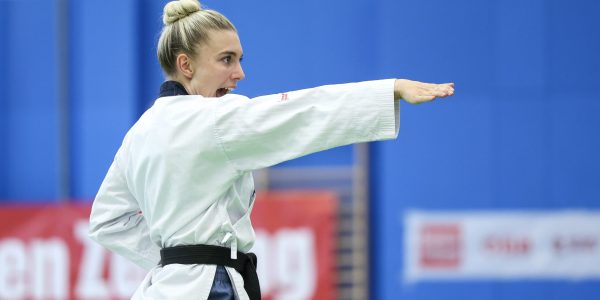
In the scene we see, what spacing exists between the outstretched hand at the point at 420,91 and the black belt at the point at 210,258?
0.57 metres

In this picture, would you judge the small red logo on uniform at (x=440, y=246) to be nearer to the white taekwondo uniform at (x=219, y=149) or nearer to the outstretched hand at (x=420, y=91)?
the white taekwondo uniform at (x=219, y=149)

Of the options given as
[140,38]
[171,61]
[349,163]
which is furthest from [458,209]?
[171,61]

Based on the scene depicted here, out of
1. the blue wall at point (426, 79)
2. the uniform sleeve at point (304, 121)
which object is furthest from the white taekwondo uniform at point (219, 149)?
the blue wall at point (426, 79)

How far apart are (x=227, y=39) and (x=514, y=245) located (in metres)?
5.20

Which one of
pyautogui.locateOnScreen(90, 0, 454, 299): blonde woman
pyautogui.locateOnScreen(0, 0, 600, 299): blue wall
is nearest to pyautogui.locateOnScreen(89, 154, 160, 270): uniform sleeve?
pyautogui.locateOnScreen(90, 0, 454, 299): blonde woman

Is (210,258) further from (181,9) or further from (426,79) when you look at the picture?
(426,79)

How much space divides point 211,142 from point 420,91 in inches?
20.2

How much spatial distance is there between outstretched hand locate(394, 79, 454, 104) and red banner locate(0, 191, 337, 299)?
5.26 metres

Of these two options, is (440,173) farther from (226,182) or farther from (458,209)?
(226,182)

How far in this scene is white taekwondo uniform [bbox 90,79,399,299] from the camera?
7.68ft

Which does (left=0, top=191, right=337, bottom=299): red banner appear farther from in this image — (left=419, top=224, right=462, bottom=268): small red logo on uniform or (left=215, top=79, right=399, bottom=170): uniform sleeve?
(left=215, top=79, right=399, bottom=170): uniform sleeve

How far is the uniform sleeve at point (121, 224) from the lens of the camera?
9.13ft

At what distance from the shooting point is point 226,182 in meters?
2.48

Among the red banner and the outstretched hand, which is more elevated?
the outstretched hand
